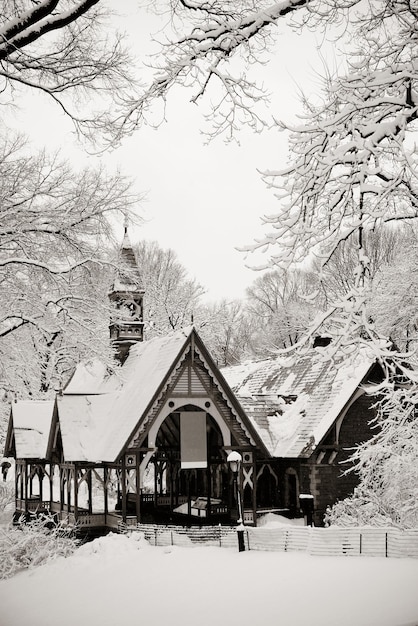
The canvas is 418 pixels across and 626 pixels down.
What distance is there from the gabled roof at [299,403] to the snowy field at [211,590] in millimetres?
6580

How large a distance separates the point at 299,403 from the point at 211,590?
1409 centimetres

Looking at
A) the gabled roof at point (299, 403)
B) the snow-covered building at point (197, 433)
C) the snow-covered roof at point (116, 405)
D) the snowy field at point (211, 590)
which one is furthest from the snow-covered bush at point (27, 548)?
the gabled roof at point (299, 403)

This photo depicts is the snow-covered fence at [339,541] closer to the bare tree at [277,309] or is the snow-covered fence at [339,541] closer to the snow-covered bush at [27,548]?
the snow-covered bush at [27,548]

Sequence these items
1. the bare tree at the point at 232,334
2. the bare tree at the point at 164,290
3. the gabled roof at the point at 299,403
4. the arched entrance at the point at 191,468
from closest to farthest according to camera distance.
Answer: the gabled roof at the point at 299,403 < the arched entrance at the point at 191,468 < the bare tree at the point at 164,290 < the bare tree at the point at 232,334

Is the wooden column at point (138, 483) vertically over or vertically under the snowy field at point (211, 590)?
over

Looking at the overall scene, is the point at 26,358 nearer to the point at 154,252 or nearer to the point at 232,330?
the point at 154,252

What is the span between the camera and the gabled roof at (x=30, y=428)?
96.0 feet

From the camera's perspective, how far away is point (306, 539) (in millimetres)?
18578

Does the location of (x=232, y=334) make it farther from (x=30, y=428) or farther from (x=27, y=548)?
(x=27, y=548)

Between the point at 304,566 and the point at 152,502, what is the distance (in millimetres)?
15983

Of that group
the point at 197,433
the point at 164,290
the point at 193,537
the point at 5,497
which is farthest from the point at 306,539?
the point at 164,290

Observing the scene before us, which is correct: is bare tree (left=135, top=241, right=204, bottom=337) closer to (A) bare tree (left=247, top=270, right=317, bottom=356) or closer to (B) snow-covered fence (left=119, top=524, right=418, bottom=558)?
(A) bare tree (left=247, top=270, right=317, bottom=356)

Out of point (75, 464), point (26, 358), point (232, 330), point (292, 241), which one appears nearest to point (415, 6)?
point (292, 241)

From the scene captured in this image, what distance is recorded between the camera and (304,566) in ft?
53.5
